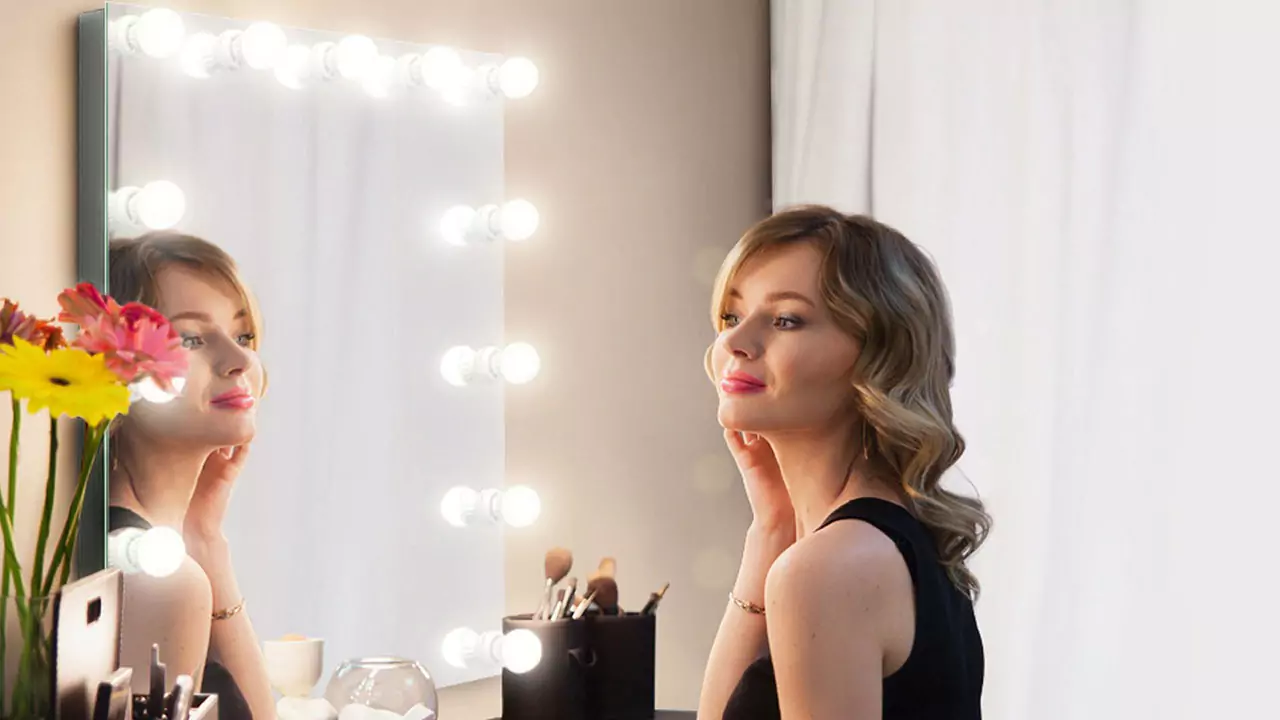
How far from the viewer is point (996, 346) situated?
192cm

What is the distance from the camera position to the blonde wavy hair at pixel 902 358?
1.50 m

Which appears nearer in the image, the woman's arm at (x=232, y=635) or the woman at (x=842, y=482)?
the woman at (x=842, y=482)

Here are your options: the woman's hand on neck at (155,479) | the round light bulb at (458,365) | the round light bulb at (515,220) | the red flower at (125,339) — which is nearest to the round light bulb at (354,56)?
the round light bulb at (515,220)

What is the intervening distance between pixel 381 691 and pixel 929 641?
604mm

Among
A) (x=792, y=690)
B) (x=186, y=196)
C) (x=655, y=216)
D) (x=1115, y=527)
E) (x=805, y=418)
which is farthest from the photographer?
(x=655, y=216)

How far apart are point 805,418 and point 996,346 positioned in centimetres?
43

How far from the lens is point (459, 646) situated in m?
1.78

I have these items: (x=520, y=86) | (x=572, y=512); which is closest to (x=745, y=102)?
(x=520, y=86)

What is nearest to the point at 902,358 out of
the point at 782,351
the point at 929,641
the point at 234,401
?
the point at 782,351

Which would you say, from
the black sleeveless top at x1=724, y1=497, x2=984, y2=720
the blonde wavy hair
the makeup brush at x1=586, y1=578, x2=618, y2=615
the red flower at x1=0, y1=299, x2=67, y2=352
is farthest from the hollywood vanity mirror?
the black sleeveless top at x1=724, y1=497, x2=984, y2=720

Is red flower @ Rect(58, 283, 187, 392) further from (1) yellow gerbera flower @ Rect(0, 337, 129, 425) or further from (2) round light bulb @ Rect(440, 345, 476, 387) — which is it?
(2) round light bulb @ Rect(440, 345, 476, 387)

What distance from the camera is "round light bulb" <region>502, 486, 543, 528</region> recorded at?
182 centimetres

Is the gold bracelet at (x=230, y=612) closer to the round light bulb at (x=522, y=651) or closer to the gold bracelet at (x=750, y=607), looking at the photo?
the round light bulb at (x=522, y=651)

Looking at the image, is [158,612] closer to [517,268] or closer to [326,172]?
[326,172]
